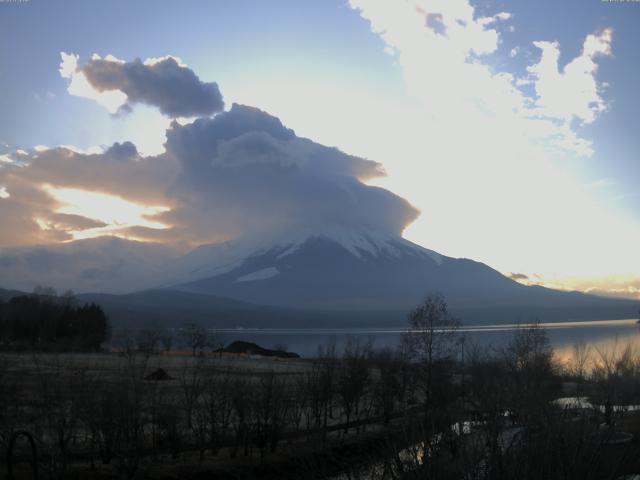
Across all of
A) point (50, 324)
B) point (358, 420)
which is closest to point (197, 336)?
point (50, 324)

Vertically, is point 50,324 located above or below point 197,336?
above

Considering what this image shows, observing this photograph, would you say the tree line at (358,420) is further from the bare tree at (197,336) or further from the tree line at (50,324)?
the bare tree at (197,336)

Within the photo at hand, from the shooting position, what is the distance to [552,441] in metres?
9.14

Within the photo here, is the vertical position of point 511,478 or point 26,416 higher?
point 511,478

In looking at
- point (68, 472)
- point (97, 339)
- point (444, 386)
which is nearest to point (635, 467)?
point (68, 472)

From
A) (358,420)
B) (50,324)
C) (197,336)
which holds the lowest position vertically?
(358,420)

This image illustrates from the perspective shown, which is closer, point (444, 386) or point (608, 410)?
point (608, 410)

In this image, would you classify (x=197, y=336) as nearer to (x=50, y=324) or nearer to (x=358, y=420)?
(x=50, y=324)

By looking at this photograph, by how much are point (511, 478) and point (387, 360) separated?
130 ft

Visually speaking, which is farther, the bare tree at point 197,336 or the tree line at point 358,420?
the bare tree at point 197,336

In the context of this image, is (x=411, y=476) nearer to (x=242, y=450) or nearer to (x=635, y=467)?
(x=635, y=467)

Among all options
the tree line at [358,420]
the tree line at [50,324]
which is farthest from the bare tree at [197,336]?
the tree line at [358,420]

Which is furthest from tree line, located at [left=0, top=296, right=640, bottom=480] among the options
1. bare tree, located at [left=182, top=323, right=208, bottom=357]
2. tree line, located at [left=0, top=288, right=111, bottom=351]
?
bare tree, located at [left=182, top=323, right=208, bottom=357]

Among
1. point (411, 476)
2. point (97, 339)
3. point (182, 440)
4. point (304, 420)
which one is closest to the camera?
point (411, 476)
